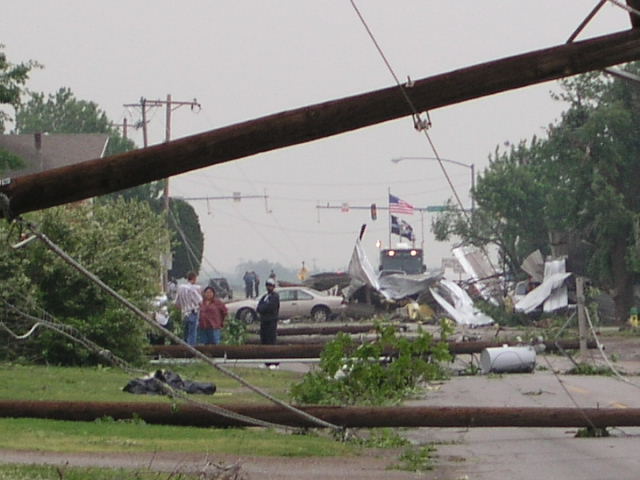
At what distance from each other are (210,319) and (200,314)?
0.25 meters

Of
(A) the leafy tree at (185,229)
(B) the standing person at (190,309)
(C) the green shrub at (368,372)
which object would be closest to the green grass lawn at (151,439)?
(C) the green shrub at (368,372)

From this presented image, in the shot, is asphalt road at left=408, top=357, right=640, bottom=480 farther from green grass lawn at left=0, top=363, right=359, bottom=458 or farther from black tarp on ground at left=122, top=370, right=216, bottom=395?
black tarp on ground at left=122, top=370, right=216, bottom=395

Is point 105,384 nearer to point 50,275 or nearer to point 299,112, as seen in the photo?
point 50,275

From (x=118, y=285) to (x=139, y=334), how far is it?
38.6 inches

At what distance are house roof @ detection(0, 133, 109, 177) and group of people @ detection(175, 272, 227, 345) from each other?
831 inches

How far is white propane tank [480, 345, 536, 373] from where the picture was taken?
26031mm

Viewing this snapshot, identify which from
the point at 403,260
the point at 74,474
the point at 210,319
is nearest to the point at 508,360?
the point at 210,319

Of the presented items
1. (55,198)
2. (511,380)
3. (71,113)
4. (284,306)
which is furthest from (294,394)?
(71,113)

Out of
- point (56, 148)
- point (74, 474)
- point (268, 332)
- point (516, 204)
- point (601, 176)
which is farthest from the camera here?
point (516, 204)

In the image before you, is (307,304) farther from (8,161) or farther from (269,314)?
(8,161)

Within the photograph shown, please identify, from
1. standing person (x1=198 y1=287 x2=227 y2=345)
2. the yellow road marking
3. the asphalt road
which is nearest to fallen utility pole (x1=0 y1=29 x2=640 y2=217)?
the asphalt road

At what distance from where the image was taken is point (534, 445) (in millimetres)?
15156

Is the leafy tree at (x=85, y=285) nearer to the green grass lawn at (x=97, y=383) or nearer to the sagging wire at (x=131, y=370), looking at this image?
the green grass lawn at (x=97, y=383)

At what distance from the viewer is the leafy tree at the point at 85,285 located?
25156mm
